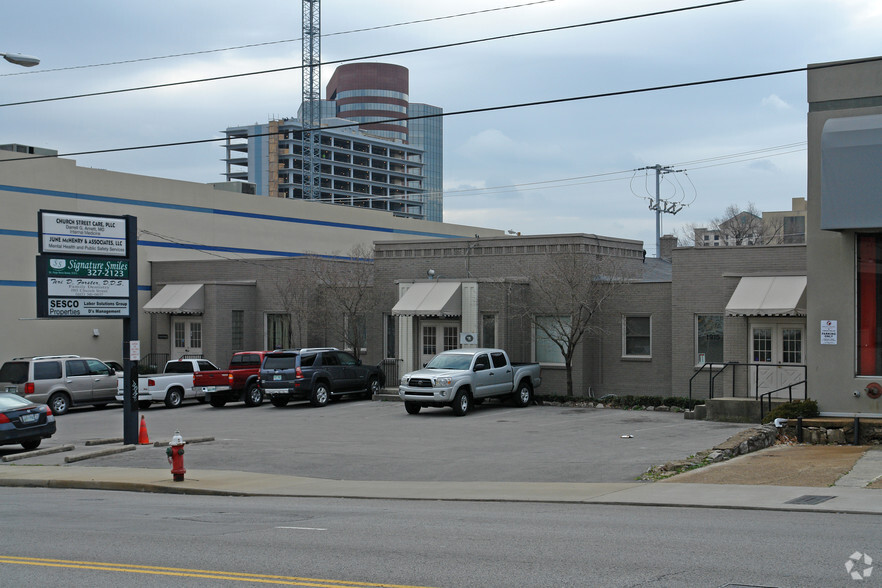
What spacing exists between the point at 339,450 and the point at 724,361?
12911 mm

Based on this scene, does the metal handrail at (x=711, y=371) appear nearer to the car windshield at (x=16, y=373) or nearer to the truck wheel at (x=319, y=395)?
the truck wheel at (x=319, y=395)

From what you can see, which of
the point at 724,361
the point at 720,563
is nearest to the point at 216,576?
the point at 720,563

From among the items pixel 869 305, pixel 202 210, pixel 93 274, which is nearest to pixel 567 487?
pixel 869 305

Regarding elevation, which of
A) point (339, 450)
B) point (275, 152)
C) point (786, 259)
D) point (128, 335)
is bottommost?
point (339, 450)

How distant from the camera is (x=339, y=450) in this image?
21.1m

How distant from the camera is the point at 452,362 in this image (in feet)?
93.0

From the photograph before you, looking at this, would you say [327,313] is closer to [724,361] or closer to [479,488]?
[724,361]

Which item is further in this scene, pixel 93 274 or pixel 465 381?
pixel 465 381

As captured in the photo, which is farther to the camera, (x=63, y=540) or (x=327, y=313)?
(x=327, y=313)

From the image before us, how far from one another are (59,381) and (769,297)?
22887 millimetres

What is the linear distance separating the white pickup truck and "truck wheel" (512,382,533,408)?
36.8ft

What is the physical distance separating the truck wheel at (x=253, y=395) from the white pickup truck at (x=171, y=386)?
1.90 metres

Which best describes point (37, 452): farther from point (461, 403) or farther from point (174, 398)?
point (174, 398)

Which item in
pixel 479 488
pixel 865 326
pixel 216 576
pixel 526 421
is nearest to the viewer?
pixel 216 576
